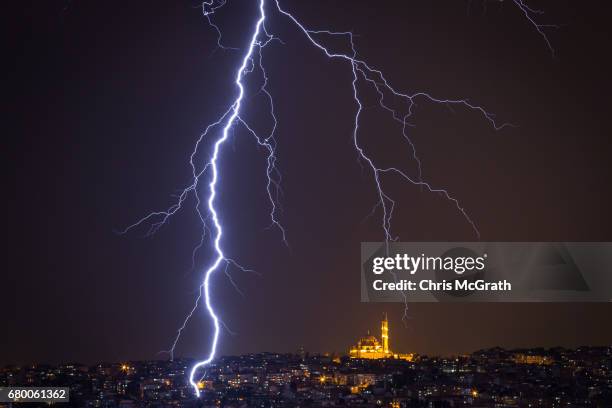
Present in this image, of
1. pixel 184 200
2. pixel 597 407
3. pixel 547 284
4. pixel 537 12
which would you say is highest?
pixel 537 12

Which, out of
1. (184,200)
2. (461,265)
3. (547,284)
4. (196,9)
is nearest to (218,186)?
(184,200)

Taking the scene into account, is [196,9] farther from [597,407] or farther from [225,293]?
[597,407]

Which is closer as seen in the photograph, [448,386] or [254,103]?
[254,103]

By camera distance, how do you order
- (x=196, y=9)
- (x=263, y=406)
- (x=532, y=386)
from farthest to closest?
(x=532, y=386) → (x=263, y=406) → (x=196, y=9)

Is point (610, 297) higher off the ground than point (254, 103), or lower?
lower

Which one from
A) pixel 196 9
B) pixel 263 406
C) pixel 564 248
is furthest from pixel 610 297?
pixel 196 9

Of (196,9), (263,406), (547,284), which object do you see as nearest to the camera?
(547,284)
